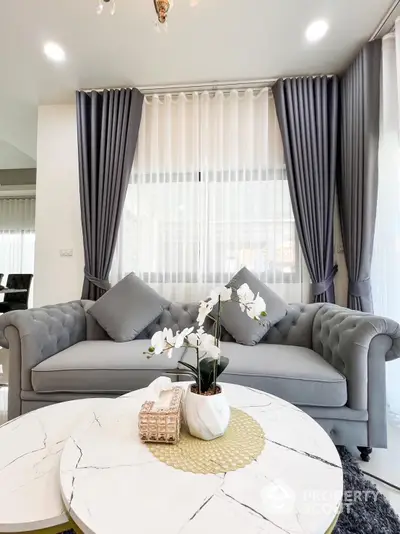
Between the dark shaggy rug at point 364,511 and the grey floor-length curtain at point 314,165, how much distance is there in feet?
5.03

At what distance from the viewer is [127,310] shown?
2410 millimetres

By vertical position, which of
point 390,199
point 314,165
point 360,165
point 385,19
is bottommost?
point 390,199

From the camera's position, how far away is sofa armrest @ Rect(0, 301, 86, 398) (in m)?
1.82

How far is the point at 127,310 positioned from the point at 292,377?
137cm

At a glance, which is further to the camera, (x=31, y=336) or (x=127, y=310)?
(x=127, y=310)

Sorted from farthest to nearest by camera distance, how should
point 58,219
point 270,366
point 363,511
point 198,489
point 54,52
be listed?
1. point 58,219
2. point 54,52
3. point 270,366
4. point 363,511
5. point 198,489

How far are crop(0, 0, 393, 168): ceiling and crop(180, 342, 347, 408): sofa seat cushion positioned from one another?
7.81ft

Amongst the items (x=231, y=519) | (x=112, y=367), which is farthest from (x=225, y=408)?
(x=112, y=367)

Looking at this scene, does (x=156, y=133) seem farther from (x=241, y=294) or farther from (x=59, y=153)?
(x=241, y=294)

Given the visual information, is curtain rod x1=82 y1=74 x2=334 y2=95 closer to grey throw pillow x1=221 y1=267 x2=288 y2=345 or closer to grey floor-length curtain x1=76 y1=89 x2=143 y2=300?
grey floor-length curtain x1=76 y1=89 x2=143 y2=300

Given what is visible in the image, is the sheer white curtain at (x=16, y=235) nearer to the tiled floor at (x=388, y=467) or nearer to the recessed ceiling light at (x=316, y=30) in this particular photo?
the recessed ceiling light at (x=316, y=30)

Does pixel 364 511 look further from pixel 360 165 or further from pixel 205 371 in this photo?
pixel 360 165

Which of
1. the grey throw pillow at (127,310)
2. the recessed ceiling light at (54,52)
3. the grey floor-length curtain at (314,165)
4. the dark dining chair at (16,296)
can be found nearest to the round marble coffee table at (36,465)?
the grey throw pillow at (127,310)

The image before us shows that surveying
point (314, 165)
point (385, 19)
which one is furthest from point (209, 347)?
point (385, 19)
